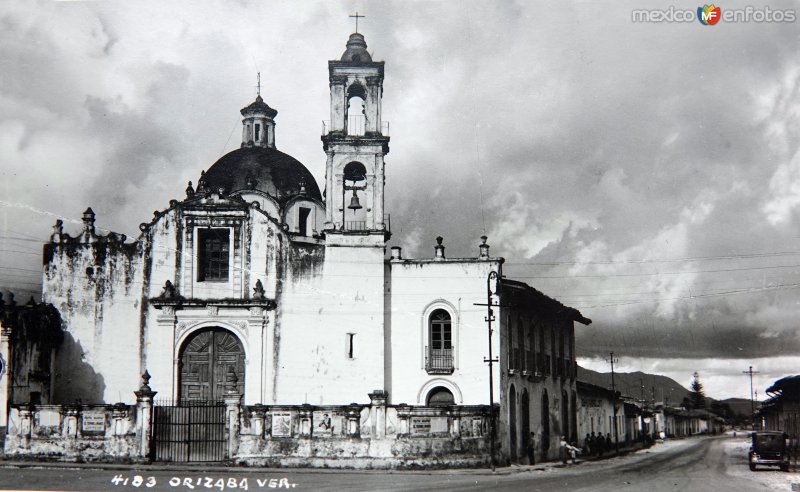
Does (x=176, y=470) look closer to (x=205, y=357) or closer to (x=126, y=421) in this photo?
(x=126, y=421)

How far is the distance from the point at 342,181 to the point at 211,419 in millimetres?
7736

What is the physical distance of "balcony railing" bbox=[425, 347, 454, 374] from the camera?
25109 millimetres

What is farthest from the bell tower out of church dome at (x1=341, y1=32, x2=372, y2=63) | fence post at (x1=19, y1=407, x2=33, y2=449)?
fence post at (x1=19, y1=407, x2=33, y2=449)

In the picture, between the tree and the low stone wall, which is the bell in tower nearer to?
the low stone wall

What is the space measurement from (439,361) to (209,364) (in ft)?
21.5

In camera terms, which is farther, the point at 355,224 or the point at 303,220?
the point at 303,220

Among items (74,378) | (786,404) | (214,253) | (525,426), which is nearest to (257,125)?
(214,253)

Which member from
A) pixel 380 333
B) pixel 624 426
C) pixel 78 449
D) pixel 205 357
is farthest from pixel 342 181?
pixel 624 426

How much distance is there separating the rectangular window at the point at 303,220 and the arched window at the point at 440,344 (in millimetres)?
8397

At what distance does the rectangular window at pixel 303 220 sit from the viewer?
32.3 metres

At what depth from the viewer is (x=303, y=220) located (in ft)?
107

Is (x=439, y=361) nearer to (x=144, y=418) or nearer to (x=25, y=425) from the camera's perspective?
(x=144, y=418)

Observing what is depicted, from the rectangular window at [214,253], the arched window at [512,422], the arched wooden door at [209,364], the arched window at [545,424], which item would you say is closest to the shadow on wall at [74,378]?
the arched wooden door at [209,364]

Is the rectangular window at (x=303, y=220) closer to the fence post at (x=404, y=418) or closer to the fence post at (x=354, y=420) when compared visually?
the fence post at (x=354, y=420)
